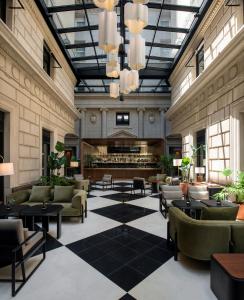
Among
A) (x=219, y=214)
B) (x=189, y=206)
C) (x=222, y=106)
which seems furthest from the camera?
(x=222, y=106)

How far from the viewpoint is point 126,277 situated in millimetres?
2697

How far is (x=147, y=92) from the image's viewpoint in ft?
45.9

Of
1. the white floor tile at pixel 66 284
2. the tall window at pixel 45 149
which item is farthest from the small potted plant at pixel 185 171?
the tall window at pixel 45 149

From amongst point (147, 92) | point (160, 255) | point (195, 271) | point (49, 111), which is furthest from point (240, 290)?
point (147, 92)

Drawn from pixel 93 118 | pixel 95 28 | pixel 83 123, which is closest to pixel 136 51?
pixel 95 28

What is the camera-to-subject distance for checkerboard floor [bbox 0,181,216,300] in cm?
238

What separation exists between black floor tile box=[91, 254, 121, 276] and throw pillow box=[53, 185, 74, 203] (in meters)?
2.44

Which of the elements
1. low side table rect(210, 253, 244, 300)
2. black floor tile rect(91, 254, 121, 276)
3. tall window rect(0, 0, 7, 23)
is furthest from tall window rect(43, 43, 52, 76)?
low side table rect(210, 253, 244, 300)

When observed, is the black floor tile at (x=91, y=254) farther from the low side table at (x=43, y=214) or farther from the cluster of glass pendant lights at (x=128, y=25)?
A: the cluster of glass pendant lights at (x=128, y=25)

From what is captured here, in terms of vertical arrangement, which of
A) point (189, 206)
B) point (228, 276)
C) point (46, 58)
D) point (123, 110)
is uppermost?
point (46, 58)

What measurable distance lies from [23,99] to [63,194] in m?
3.18

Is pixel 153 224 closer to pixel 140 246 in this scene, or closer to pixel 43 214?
pixel 140 246

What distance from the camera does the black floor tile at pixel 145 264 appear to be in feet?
9.36

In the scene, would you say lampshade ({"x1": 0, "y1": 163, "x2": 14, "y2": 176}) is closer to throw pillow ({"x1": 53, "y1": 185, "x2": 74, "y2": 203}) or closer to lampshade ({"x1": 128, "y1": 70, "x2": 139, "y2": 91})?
throw pillow ({"x1": 53, "y1": 185, "x2": 74, "y2": 203})
